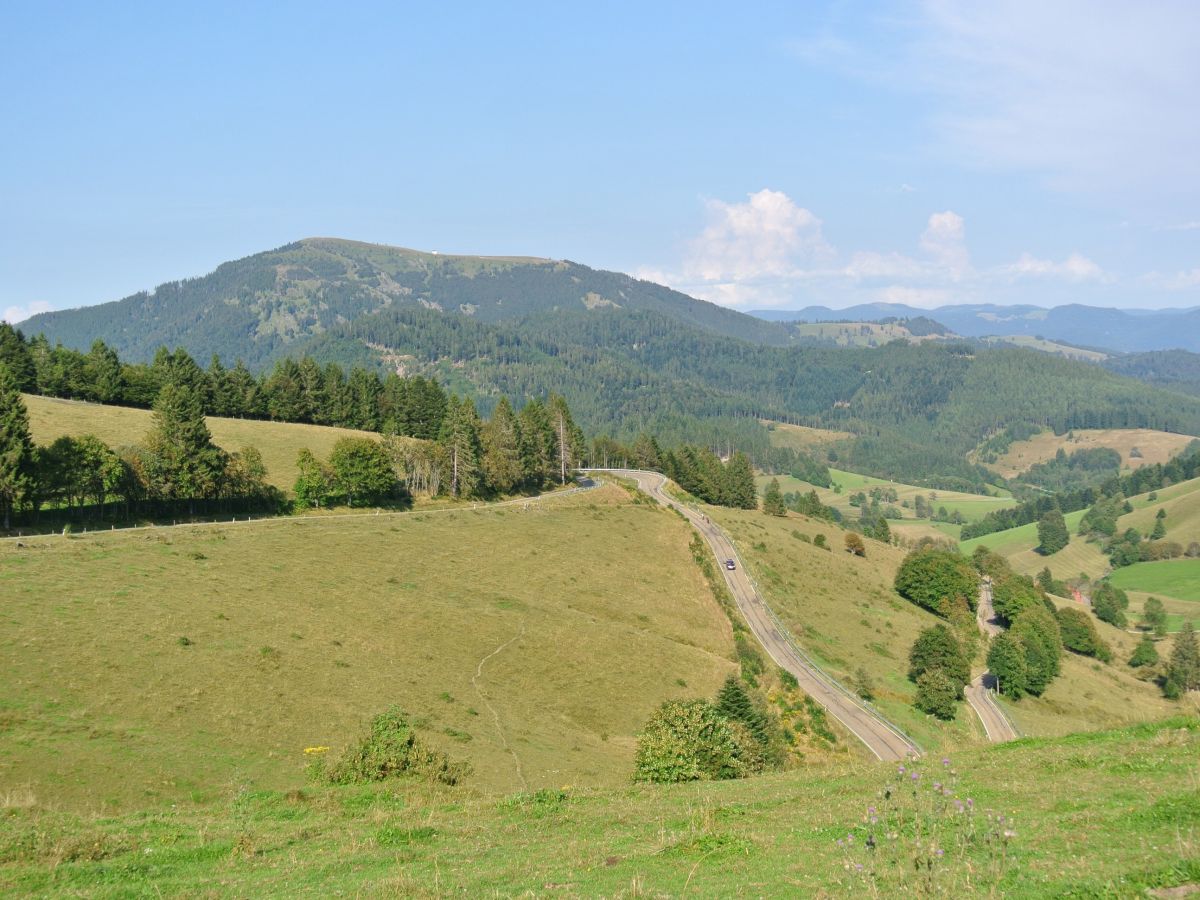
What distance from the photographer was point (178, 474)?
81.3m

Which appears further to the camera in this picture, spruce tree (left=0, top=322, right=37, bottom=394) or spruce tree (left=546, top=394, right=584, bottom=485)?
spruce tree (left=546, top=394, right=584, bottom=485)

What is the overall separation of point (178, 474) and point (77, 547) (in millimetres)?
23469

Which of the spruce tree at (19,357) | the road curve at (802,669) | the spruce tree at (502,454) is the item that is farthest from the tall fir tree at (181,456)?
the road curve at (802,669)

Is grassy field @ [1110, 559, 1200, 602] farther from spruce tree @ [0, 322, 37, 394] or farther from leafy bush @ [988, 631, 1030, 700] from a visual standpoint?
spruce tree @ [0, 322, 37, 394]

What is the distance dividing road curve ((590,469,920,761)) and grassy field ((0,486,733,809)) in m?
6.81

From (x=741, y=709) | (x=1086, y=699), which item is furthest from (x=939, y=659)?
(x=741, y=709)

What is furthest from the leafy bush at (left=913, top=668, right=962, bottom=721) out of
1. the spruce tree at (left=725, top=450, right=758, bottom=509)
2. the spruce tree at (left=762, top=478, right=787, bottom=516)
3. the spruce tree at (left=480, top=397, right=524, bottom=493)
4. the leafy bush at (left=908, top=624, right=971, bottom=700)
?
the spruce tree at (left=725, top=450, right=758, bottom=509)

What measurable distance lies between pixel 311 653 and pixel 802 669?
166ft

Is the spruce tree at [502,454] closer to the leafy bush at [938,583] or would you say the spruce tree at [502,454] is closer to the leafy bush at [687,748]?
the leafy bush at [938,583]

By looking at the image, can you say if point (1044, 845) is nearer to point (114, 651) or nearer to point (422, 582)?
point (114, 651)

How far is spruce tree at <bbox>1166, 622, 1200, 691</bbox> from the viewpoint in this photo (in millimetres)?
111125

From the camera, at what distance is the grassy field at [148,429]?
92938mm

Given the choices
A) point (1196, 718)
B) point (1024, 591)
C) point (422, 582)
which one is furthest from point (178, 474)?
point (1024, 591)

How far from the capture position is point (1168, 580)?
606 feet
